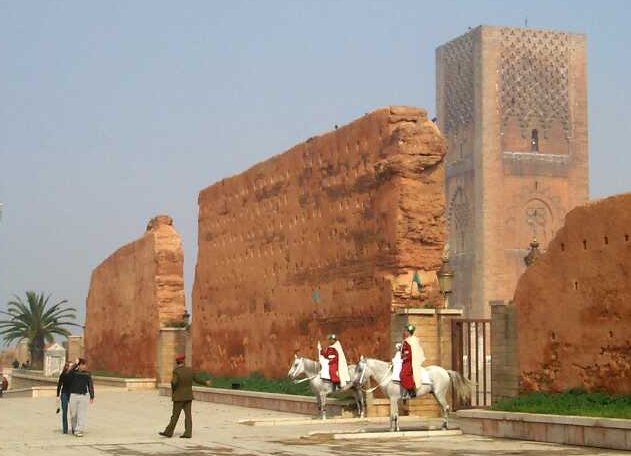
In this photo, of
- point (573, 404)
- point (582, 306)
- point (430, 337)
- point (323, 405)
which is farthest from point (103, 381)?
point (573, 404)

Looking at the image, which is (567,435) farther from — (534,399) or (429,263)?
(429,263)

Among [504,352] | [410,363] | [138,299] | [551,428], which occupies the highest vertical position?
[138,299]

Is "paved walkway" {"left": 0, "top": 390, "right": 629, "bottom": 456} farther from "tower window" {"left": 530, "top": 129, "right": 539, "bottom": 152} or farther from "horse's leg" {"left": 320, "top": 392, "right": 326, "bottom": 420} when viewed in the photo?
"tower window" {"left": 530, "top": 129, "right": 539, "bottom": 152}

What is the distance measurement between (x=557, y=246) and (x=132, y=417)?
770 centimetres

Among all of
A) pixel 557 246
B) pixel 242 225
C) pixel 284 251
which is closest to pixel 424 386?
pixel 557 246

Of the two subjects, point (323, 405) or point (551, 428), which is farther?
point (323, 405)

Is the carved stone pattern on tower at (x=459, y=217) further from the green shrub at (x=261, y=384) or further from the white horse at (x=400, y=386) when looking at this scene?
the white horse at (x=400, y=386)

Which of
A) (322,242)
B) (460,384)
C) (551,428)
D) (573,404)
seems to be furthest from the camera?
(322,242)

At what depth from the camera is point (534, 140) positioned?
57562mm

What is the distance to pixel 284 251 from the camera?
74.3 ft

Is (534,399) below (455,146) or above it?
below

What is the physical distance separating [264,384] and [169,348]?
7.85 metres

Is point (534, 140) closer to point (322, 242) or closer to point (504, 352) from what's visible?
point (322, 242)

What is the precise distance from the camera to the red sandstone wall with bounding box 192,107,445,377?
18.5 m
